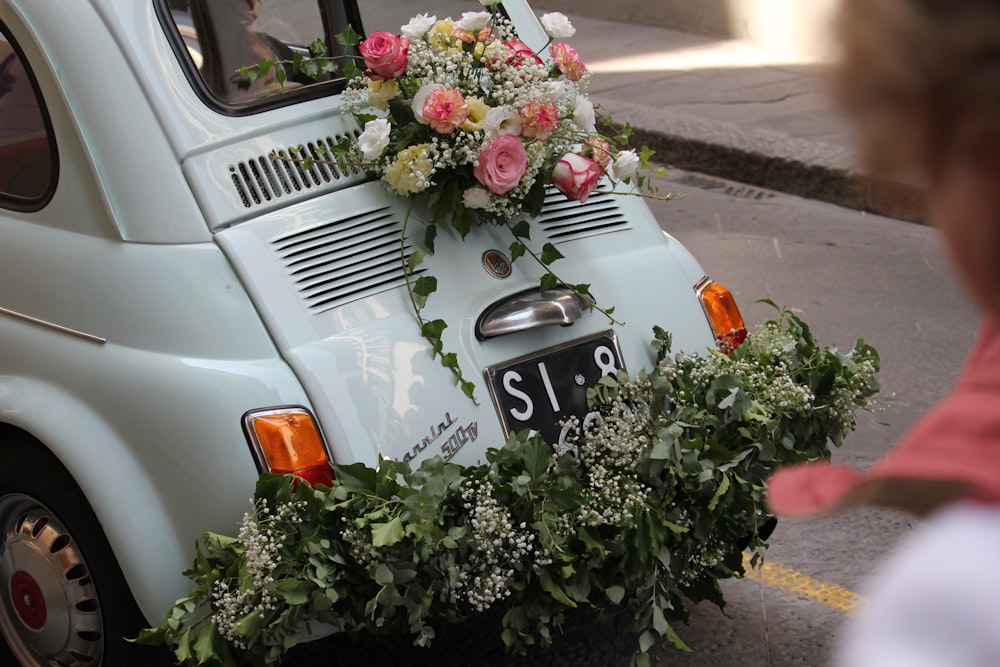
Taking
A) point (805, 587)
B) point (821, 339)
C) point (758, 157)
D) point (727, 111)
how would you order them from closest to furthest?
point (805, 587) < point (821, 339) < point (758, 157) < point (727, 111)

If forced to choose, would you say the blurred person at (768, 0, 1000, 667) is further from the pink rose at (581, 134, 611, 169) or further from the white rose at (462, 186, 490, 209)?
the pink rose at (581, 134, 611, 169)

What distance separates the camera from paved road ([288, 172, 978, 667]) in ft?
11.5

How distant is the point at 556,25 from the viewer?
357cm

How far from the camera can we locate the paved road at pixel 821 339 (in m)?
3.51

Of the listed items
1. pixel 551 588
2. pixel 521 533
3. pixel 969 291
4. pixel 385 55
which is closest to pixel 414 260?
pixel 385 55

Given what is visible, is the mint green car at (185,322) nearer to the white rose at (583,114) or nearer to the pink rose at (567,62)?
the white rose at (583,114)

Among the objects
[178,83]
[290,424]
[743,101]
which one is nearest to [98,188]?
[178,83]

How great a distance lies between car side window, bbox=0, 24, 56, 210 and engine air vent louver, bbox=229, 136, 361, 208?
0.51m

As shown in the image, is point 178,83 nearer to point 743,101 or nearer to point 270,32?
point 270,32

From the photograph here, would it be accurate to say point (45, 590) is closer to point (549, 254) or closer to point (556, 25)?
point (549, 254)

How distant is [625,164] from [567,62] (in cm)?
34

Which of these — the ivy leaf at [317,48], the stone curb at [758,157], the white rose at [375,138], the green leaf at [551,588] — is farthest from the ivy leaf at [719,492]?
the stone curb at [758,157]

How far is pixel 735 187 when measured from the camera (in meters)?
8.76

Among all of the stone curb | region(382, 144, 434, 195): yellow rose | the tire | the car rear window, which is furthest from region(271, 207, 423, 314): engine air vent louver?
the stone curb
